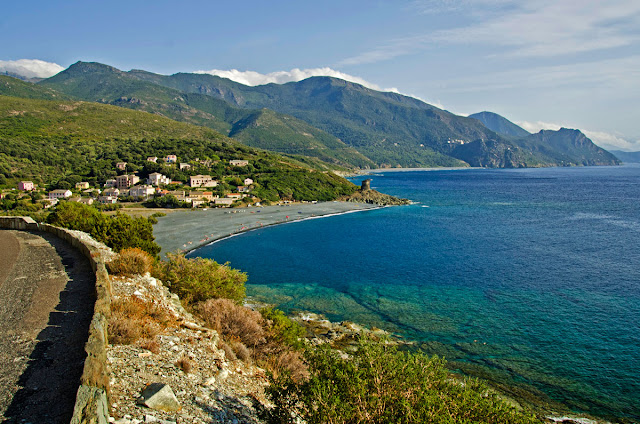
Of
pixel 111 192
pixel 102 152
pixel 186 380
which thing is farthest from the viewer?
pixel 102 152

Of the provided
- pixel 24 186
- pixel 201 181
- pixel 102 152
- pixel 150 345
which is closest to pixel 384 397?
pixel 150 345

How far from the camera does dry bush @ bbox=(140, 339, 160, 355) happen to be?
10.2 metres

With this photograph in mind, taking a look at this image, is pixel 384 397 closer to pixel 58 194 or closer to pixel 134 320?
pixel 134 320

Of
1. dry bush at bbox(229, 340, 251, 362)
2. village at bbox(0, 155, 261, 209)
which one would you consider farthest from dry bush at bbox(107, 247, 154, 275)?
village at bbox(0, 155, 261, 209)

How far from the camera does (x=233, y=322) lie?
14891 millimetres

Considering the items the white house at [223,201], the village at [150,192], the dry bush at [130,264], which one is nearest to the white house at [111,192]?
the village at [150,192]

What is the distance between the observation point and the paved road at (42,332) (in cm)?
678

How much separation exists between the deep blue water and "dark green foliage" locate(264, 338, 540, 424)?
1266 centimetres

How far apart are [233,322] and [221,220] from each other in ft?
173

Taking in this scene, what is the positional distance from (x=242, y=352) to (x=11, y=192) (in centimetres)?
8125

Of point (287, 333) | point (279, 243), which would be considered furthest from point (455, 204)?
point (287, 333)

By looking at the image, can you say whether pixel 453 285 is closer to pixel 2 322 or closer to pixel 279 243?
pixel 279 243

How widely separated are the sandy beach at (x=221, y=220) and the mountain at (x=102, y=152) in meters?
11.9

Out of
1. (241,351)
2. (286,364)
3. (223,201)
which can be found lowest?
(223,201)
